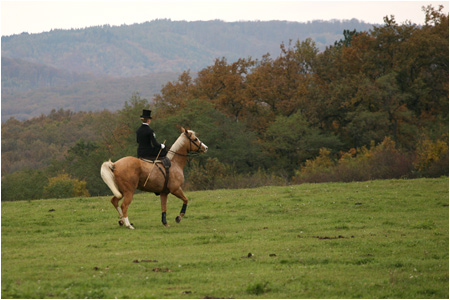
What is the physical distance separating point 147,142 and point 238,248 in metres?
5.59

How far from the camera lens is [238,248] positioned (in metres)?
14.8

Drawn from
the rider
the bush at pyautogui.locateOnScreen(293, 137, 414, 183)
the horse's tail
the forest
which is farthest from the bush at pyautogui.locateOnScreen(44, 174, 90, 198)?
the horse's tail

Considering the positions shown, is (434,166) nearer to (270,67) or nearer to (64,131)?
(270,67)

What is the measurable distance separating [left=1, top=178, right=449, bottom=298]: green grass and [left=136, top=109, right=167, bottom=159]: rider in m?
2.30

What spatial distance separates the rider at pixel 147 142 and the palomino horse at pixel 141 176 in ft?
1.38

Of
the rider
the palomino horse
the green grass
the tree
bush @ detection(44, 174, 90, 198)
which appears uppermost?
the rider

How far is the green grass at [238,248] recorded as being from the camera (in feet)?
35.3

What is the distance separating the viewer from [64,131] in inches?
6033

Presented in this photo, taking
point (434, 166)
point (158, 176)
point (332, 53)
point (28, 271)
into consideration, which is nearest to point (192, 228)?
point (158, 176)

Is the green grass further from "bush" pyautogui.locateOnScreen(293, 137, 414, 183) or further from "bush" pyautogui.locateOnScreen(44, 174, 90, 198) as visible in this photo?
"bush" pyautogui.locateOnScreen(44, 174, 90, 198)

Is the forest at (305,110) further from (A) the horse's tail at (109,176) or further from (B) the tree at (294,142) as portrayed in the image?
(A) the horse's tail at (109,176)

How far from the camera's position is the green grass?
1077cm

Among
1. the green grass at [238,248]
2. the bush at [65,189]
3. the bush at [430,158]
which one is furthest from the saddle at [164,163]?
the bush at [65,189]

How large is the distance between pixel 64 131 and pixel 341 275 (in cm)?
14826
